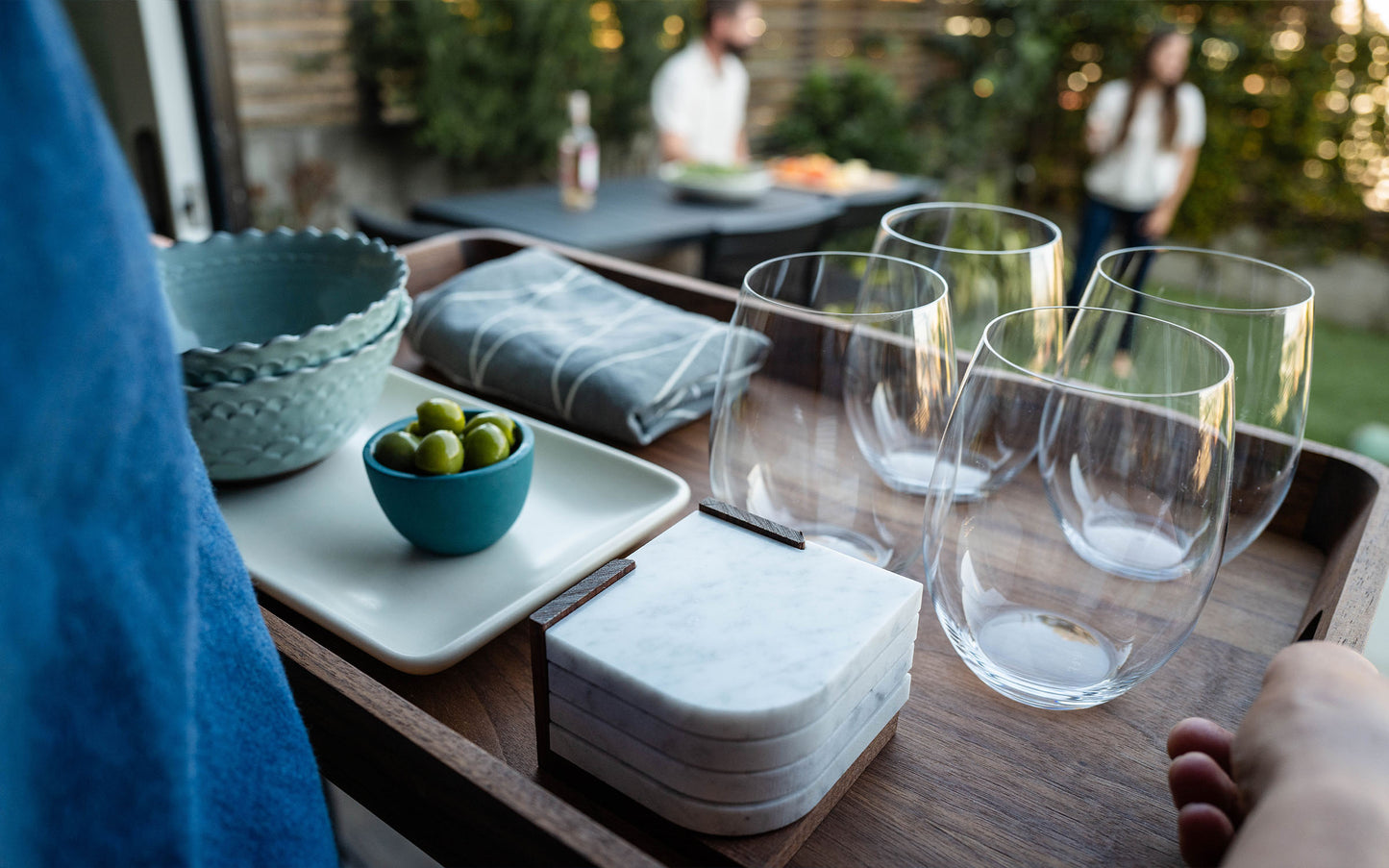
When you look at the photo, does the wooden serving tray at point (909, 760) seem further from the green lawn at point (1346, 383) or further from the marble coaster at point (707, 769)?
the green lawn at point (1346, 383)

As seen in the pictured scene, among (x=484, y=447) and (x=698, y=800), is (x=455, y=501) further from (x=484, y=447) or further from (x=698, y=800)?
(x=698, y=800)

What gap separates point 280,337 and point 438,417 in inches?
4.4

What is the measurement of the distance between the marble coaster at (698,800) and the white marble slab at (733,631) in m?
0.04

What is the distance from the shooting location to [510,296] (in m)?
0.91

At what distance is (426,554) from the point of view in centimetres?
58


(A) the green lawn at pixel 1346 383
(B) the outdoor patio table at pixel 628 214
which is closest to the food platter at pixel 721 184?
(B) the outdoor patio table at pixel 628 214

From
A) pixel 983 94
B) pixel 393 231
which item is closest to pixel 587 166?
pixel 393 231

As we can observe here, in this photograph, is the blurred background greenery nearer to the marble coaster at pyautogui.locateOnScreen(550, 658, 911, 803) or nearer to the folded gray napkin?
the folded gray napkin

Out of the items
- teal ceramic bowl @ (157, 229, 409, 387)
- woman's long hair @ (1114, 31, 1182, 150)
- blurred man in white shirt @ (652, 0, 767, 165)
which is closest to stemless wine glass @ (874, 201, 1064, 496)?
teal ceramic bowl @ (157, 229, 409, 387)

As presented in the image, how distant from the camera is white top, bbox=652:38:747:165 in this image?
3.37 metres

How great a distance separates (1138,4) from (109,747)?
18.7ft

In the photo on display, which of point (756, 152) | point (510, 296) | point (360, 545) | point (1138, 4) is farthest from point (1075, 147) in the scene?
point (360, 545)

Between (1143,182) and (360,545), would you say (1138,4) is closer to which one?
(1143,182)

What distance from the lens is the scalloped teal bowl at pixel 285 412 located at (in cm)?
58
